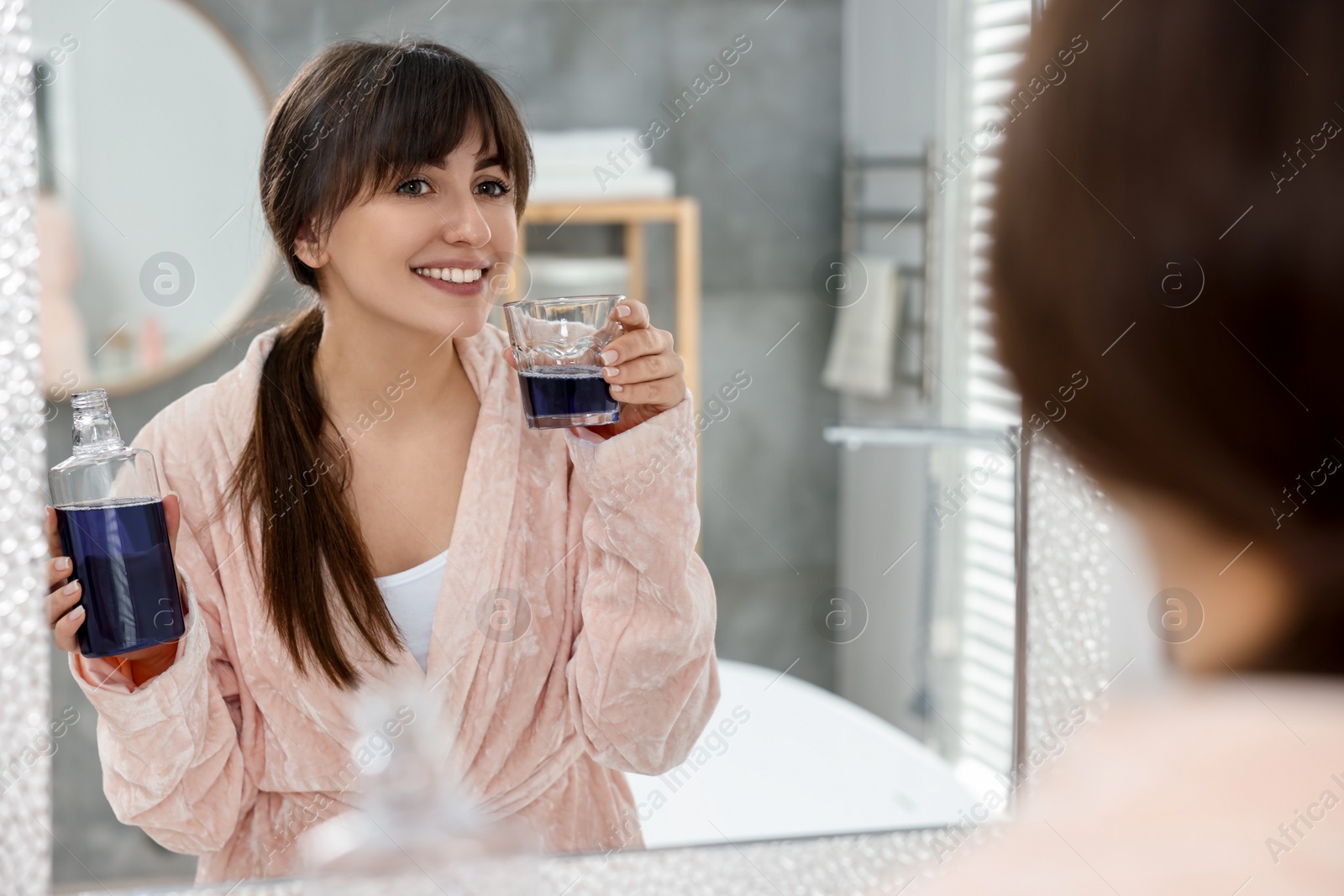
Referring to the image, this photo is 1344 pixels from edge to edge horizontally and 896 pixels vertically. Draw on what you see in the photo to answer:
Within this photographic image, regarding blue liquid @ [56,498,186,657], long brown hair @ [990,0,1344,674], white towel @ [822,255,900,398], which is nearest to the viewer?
long brown hair @ [990,0,1344,674]

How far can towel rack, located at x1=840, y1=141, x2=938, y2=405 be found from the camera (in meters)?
0.69

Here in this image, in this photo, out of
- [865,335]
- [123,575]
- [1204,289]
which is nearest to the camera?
[1204,289]

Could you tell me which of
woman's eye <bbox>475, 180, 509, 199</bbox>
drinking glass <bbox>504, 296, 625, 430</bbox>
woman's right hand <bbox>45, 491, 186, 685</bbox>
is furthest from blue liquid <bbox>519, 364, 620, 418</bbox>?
woman's right hand <bbox>45, 491, 186, 685</bbox>

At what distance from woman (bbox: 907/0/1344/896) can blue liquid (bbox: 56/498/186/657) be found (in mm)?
475

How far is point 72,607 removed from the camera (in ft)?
1.89

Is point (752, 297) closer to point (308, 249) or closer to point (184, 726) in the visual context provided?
point (308, 249)

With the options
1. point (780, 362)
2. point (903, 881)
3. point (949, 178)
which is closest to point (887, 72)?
point (949, 178)

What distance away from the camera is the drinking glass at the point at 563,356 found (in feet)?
1.88

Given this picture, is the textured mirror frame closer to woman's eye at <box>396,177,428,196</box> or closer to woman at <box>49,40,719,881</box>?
woman at <box>49,40,719,881</box>

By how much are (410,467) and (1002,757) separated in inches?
18.1

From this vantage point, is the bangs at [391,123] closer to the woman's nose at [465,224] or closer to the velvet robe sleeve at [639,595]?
the woman's nose at [465,224]

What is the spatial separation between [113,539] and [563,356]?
269 mm

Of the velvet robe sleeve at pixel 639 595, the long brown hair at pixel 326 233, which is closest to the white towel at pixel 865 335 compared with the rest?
the velvet robe sleeve at pixel 639 595

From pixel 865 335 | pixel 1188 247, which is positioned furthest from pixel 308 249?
pixel 1188 247
